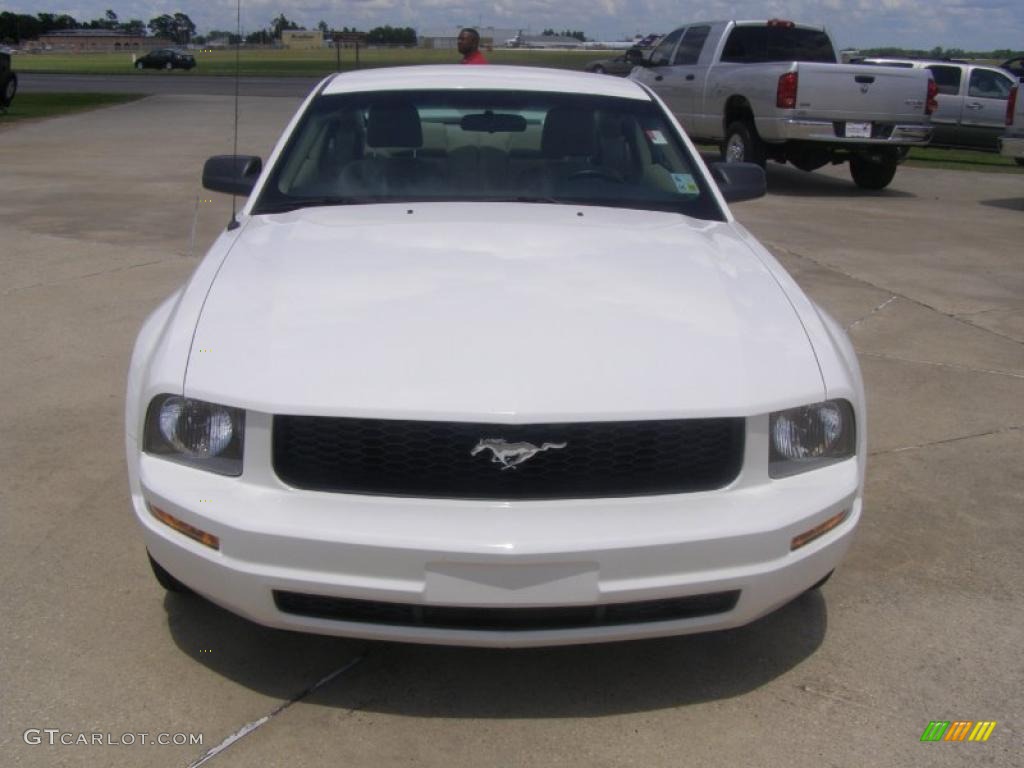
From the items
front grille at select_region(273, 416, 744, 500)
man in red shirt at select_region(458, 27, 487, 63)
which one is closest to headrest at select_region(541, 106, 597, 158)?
front grille at select_region(273, 416, 744, 500)

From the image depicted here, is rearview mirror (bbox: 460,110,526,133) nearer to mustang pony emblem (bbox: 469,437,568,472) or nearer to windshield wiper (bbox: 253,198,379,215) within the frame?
→ windshield wiper (bbox: 253,198,379,215)

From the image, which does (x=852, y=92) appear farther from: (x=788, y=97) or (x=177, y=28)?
(x=177, y=28)

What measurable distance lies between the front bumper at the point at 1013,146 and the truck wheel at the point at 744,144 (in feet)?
8.50

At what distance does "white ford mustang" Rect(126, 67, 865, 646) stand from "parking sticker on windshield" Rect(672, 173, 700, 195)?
111 centimetres

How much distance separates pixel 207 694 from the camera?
2.90 m

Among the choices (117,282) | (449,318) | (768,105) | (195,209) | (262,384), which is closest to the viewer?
(262,384)

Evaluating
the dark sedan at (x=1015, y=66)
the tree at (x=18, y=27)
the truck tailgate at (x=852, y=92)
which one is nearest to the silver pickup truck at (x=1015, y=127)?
the truck tailgate at (x=852, y=92)

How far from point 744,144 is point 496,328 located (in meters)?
11.2

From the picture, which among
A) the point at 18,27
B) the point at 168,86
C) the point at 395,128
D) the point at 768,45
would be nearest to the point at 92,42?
the point at 18,27

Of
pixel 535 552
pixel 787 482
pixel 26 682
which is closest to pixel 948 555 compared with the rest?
pixel 787 482

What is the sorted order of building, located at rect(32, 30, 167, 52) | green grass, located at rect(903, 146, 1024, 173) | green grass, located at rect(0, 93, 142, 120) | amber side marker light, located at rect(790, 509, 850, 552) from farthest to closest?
building, located at rect(32, 30, 167, 52) → green grass, located at rect(0, 93, 142, 120) → green grass, located at rect(903, 146, 1024, 173) → amber side marker light, located at rect(790, 509, 850, 552)

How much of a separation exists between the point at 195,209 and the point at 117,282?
3236 mm

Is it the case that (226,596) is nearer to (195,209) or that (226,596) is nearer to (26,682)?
(26,682)

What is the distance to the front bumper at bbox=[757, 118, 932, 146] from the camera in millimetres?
12445
